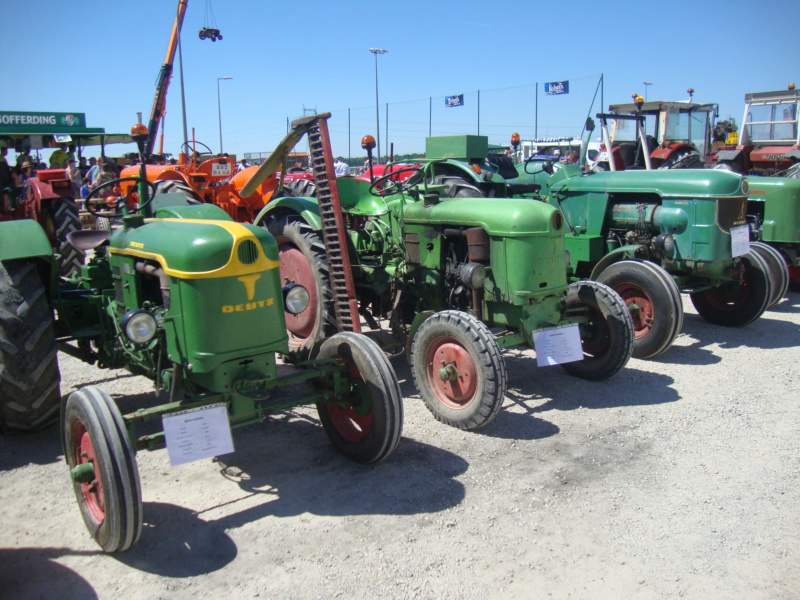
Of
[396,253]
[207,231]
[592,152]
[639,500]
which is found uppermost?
[592,152]

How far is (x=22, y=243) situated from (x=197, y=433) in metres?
1.97

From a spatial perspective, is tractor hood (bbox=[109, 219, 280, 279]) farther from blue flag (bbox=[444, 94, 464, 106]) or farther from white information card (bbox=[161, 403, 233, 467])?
blue flag (bbox=[444, 94, 464, 106])

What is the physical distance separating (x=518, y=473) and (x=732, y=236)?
12.9 ft

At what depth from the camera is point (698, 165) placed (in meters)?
8.53

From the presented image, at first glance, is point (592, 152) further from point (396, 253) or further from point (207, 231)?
point (207, 231)

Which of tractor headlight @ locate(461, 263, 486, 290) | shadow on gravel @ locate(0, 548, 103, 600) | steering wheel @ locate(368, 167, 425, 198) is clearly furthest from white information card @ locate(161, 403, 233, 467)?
steering wheel @ locate(368, 167, 425, 198)

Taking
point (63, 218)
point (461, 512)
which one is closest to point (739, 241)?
point (461, 512)

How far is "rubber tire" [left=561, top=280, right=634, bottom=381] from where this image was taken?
4.97 meters

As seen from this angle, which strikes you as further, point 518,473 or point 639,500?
point 518,473

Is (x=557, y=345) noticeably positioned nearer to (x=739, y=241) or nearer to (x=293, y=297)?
(x=293, y=297)

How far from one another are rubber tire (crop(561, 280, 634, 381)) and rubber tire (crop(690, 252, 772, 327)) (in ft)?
8.58

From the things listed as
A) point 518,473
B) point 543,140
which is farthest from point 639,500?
point 543,140

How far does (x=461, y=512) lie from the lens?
3287 mm

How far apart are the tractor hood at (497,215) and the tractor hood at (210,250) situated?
1.89 m
